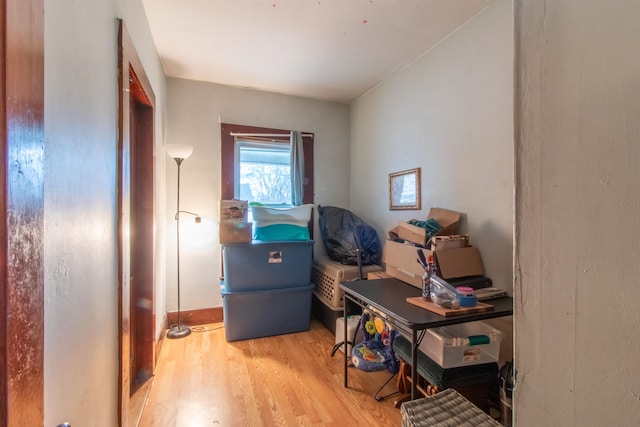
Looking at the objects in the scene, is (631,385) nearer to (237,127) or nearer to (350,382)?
(350,382)

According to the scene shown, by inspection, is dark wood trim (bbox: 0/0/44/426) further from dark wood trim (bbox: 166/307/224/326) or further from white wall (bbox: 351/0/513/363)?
dark wood trim (bbox: 166/307/224/326)

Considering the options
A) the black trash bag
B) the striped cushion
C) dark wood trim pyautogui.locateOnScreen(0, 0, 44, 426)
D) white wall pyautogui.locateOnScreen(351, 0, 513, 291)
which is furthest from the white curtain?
dark wood trim pyautogui.locateOnScreen(0, 0, 44, 426)

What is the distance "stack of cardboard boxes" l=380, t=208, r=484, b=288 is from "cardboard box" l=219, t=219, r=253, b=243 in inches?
48.1

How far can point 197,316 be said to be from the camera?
9.51 ft

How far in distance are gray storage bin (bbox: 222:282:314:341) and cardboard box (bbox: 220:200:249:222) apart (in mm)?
647

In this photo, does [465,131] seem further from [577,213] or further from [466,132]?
[577,213]

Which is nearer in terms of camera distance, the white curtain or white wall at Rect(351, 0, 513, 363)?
white wall at Rect(351, 0, 513, 363)

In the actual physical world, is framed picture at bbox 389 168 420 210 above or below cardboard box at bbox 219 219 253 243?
above

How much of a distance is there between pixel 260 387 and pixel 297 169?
205 cm

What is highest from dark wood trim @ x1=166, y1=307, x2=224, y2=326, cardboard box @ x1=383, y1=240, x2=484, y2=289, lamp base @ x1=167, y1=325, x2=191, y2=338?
cardboard box @ x1=383, y1=240, x2=484, y2=289

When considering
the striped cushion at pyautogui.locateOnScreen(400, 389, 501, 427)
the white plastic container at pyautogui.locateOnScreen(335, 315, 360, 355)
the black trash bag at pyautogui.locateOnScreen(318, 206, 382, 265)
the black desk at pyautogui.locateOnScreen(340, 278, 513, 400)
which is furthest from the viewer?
the black trash bag at pyautogui.locateOnScreen(318, 206, 382, 265)

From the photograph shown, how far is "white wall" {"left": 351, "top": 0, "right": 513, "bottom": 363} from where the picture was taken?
1.72m

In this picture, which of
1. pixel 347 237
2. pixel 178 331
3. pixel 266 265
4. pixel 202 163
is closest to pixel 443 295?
pixel 347 237

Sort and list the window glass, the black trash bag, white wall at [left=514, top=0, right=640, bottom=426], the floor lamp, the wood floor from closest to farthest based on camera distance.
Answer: white wall at [left=514, top=0, right=640, bottom=426] → the wood floor → the floor lamp → the black trash bag → the window glass
